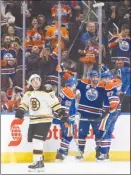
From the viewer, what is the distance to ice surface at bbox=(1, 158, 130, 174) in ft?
21.5

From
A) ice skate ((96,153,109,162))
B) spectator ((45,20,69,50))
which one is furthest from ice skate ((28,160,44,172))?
spectator ((45,20,69,50))

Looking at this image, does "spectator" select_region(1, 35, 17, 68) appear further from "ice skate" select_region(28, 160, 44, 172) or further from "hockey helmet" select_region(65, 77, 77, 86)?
"ice skate" select_region(28, 160, 44, 172)

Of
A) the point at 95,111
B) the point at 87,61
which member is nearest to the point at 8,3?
the point at 87,61

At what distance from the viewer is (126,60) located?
7.82 m

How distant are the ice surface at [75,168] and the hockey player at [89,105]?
0.92 ft

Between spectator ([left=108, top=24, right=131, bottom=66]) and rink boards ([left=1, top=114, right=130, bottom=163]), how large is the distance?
0.76 m

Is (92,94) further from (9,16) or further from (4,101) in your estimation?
(9,16)

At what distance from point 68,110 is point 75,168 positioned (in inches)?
30.7

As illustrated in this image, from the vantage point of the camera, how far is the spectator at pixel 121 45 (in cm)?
783

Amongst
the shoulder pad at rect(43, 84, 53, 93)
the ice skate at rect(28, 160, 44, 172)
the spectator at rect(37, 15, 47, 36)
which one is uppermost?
the spectator at rect(37, 15, 47, 36)

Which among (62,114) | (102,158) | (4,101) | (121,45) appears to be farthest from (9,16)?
(102,158)

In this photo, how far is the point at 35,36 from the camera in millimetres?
7820

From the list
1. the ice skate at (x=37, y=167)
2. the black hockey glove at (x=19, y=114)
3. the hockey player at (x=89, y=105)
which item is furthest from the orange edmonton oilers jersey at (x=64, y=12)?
the ice skate at (x=37, y=167)

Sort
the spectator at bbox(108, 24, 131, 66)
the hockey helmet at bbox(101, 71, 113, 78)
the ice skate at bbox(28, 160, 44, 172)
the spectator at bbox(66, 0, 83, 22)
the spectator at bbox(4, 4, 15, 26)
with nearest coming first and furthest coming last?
1. the ice skate at bbox(28, 160, 44, 172)
2. the hockey helmet at bbox(101, 71, 113, 78)
3. the spectator at bbox(4, 4, 15, 26)
4. the spectator at bbox(108, 24, 131, 66)
5. the spectator at bbox(66, 0, 83, 22)
